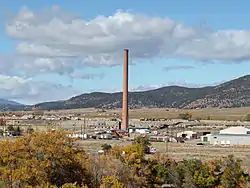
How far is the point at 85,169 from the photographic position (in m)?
34.2

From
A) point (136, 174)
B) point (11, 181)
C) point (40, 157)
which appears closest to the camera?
point (11, 181)

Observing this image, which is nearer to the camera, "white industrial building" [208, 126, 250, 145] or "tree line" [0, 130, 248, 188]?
"tree line" [0, 130, 248, 188]

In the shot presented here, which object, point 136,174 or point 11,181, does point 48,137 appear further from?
point 136,174

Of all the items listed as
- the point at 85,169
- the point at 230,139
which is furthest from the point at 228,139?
the point at 85,169

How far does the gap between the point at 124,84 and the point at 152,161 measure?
62.0 meters

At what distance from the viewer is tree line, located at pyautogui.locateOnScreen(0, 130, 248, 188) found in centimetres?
2972

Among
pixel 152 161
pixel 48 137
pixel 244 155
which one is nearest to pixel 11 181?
pixel 48 137

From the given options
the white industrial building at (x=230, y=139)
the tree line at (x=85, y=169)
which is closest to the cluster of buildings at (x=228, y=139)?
the white industrial building at (x=230, y=139)

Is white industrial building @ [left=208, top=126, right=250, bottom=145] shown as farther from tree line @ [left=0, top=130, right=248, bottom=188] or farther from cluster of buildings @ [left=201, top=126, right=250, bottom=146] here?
tree line @ [left=0, top=130, right=248, bottom=188]

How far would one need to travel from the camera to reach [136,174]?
135 ft

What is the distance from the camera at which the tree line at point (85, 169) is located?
29719mm

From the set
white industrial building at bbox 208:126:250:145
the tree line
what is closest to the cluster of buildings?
white industrial building at bbox 208:126:250:145

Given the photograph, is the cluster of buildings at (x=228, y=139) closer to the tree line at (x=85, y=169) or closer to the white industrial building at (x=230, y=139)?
the white industrial building at (x=230, y=139)

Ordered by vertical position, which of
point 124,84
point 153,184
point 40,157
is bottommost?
point 153,184
